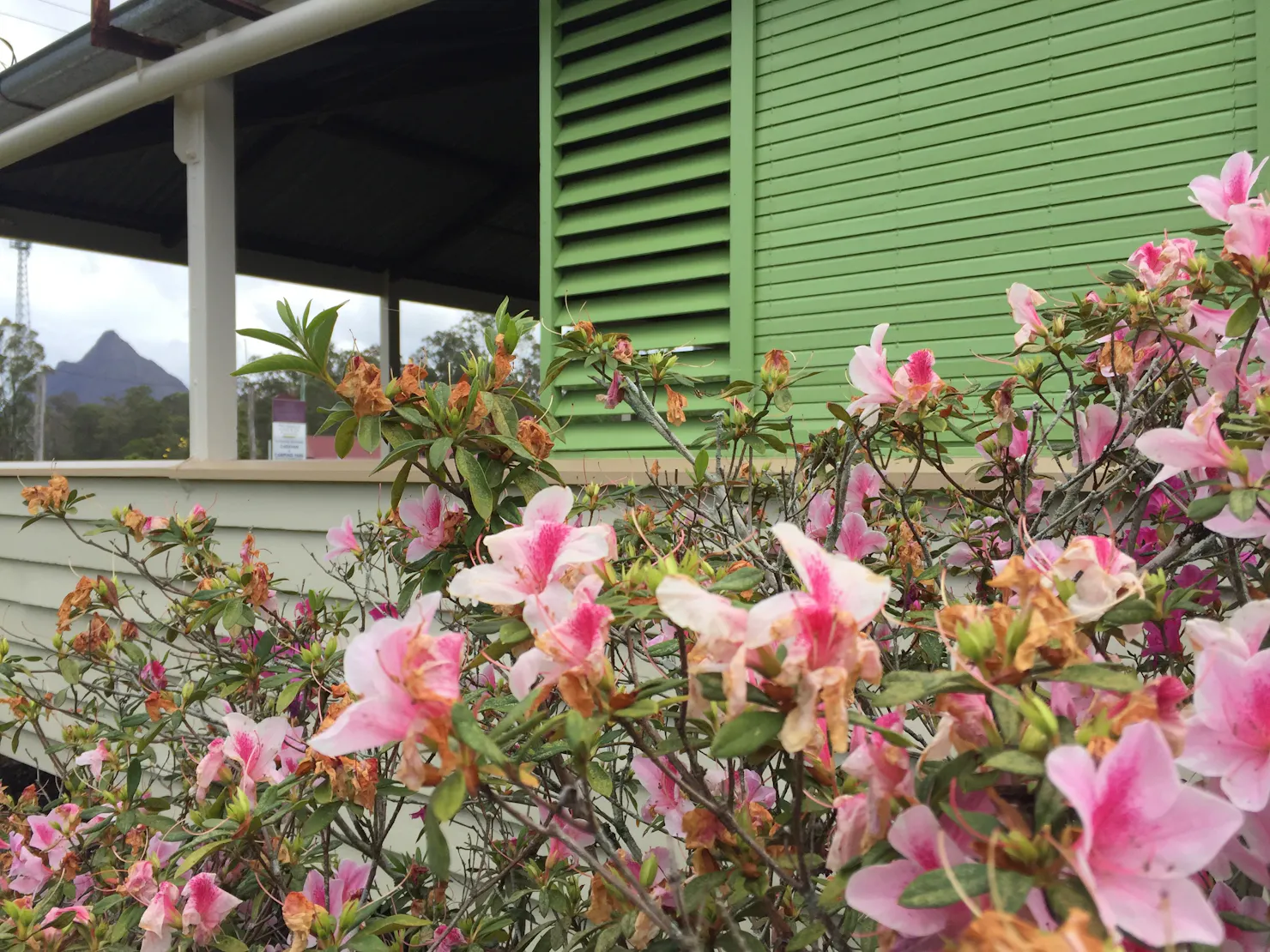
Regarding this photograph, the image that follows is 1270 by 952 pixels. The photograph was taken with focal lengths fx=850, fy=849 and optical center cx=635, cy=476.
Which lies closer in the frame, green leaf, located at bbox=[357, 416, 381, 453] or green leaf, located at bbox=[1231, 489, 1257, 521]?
green leaf, located at bbox=[1231, 489, 1257, 521]

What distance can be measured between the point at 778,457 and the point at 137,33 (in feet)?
9.55

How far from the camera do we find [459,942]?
121 cm

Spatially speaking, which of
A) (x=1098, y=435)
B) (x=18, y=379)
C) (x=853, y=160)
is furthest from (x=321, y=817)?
(x=18, y=379)

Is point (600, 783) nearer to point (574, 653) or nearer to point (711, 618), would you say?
point (574, 653)

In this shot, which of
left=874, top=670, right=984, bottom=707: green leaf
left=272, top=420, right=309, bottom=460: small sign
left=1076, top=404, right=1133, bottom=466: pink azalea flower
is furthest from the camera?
left=272, top=420, right=309, bottom=460: small sign

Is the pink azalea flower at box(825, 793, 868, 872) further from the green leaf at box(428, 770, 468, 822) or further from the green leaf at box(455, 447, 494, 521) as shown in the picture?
the green leaf at box(455, 447, 494, 521)

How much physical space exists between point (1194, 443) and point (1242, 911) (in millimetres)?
364

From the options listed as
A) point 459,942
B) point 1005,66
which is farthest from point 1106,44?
point 459,942

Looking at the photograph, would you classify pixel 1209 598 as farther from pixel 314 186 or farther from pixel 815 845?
pixel 314 186

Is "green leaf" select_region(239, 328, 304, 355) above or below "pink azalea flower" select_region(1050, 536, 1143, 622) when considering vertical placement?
above

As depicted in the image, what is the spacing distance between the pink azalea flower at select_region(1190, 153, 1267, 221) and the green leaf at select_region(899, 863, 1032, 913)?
34.3 inches

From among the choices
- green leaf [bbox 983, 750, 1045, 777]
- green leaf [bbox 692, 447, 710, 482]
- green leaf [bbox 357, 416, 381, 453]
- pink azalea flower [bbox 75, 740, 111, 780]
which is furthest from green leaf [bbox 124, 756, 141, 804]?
green leaf [bbox 983, 750, 1045, 777]

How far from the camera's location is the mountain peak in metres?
9.25

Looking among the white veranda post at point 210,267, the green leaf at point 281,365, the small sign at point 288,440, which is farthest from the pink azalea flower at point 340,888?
the small sign at point 288,440
